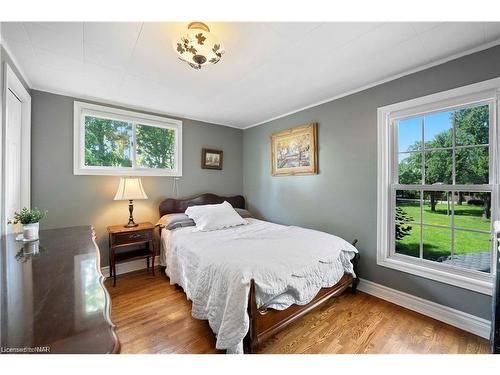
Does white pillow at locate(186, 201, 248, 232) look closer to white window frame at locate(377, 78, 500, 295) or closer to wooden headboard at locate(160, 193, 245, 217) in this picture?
wooden headboard at locate(160, 193, 245, 217)

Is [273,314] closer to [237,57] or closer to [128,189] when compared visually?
[237,57]

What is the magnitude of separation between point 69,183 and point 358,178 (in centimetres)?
356

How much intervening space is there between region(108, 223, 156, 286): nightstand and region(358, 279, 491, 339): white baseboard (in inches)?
106

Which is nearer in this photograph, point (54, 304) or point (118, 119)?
point (54, 304)

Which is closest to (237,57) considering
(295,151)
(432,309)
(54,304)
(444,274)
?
(295,151)

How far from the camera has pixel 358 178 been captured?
8.37ft

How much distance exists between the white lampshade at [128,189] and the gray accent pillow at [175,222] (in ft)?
1.47

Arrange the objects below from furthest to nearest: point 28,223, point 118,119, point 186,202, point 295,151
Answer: point 186,202
point 295,151
point 118,119
point 28,223

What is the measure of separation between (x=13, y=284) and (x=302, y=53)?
2.31 metres

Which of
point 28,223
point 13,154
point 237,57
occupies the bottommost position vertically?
point 28,223

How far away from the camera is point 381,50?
178cm
